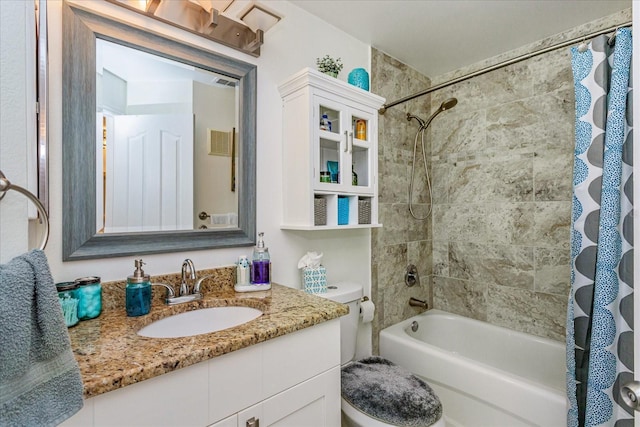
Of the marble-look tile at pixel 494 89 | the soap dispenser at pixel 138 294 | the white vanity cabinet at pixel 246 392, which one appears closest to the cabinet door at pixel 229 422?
the white vanity cabinet at pixel 246 392

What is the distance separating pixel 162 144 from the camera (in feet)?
4.02

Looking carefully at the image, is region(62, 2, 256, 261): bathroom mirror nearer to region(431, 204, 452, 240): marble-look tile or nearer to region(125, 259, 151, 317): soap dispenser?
region(125, 259, 151, 317): soap dispenser

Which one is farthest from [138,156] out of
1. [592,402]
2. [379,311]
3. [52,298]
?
[592,402]

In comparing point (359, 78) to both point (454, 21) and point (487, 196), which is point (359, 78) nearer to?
point (454, 21)

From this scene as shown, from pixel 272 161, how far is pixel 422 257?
4.85 feet

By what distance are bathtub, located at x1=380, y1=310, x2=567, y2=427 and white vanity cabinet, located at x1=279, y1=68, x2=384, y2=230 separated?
822mm

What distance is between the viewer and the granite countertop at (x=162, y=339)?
68 centimetres

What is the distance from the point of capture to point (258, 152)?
58.8 inches

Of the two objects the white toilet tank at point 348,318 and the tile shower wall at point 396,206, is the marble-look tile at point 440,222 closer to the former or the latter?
the tile shower wall at point 396,206

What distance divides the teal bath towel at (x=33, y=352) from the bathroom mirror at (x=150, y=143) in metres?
0.58

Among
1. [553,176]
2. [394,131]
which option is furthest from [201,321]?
[553,176]

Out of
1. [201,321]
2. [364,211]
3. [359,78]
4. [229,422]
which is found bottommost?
[229,422]

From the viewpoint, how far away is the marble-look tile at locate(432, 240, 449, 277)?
2.43 meters

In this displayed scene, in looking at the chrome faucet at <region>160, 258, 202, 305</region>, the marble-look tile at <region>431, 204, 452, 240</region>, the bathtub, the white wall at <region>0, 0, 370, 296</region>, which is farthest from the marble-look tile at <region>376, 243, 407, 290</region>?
the chrome faucet at <region>160, 258, 202, 305</region>
